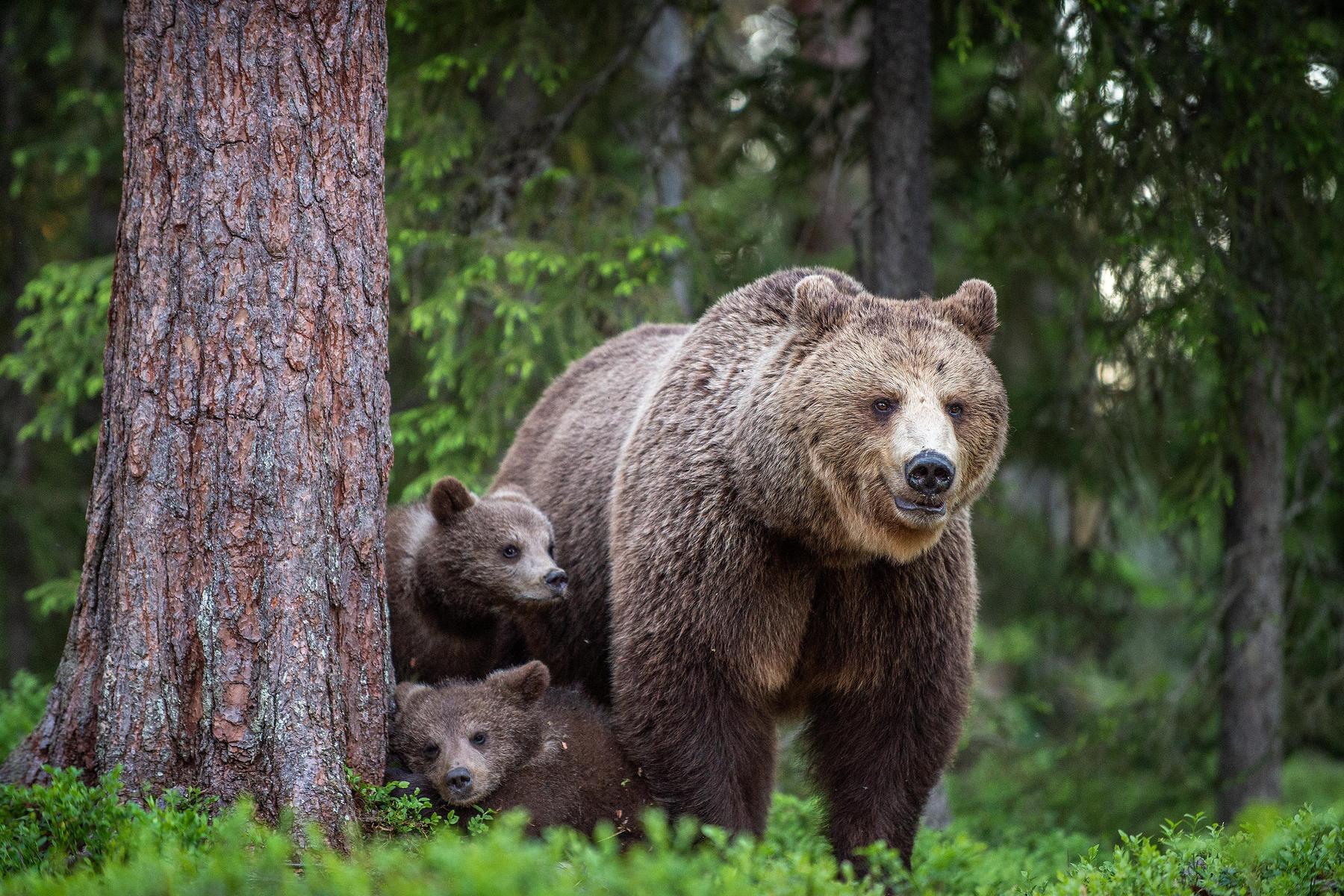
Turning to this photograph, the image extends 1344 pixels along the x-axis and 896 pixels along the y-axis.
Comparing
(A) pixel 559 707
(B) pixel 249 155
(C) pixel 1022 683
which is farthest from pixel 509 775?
(C) pixel 1022 683

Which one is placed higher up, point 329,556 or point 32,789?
point 329,556

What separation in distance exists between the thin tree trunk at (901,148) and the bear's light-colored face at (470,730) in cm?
400

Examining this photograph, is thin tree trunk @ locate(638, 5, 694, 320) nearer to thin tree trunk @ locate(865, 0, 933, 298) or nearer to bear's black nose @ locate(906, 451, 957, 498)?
thin tree trunk @ locate(865, 0, 933, 298)

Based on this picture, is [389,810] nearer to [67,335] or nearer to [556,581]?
[556,581]

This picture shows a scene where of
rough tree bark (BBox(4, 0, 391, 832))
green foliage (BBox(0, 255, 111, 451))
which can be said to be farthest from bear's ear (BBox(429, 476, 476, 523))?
green foliage (BBox(0, 255, 111, 451))

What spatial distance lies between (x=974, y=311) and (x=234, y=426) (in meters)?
3.10

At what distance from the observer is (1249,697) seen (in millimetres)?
8797

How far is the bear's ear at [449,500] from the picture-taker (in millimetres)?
6230

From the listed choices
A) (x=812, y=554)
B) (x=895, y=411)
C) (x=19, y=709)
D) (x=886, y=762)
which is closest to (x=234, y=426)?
(x=812, y=554)

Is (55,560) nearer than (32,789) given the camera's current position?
No

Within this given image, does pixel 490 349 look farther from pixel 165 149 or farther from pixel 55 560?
pixel 55 560

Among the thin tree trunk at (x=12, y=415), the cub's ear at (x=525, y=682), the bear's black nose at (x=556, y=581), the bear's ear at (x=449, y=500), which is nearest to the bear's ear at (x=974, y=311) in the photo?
the bear's black nose at (x=556, y=581)

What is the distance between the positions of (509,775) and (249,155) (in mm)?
2797

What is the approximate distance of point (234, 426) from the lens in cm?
460
